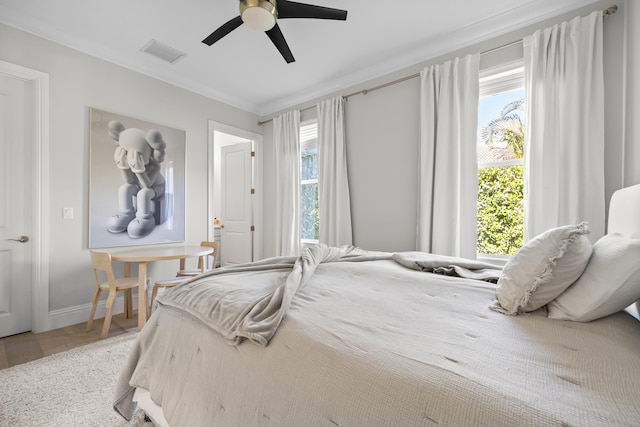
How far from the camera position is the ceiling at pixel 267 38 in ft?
7.64

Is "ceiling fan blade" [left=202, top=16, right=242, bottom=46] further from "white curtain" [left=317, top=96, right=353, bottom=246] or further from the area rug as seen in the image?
the area rug

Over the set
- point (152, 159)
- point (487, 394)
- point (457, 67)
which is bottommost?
point (487, 394)

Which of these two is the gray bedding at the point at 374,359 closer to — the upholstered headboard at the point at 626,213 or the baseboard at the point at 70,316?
the upholstered headboard at the point at 626,213

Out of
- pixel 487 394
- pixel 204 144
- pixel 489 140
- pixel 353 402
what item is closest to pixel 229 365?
pixel 353 402

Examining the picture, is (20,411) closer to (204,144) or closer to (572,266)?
(572,266)

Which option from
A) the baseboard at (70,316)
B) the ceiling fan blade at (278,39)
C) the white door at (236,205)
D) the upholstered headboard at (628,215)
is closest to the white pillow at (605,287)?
the upholstered headboard at (628,215)

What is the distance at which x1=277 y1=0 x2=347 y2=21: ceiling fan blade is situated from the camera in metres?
1.89

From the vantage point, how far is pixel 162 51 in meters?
2.97

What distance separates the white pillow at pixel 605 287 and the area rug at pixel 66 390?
1.94 meters

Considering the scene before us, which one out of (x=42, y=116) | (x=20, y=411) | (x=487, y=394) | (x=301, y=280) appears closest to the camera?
(x=487, y=394)

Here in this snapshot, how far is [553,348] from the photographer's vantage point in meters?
0.77

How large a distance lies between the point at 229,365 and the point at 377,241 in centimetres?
254

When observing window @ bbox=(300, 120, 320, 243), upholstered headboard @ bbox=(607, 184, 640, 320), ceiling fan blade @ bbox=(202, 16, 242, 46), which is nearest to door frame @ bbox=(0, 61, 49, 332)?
ceiling fan blade @ bbox=(202, 16, 242, 46)

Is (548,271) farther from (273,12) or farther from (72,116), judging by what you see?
(72,116)
